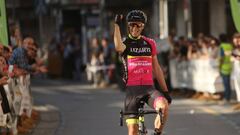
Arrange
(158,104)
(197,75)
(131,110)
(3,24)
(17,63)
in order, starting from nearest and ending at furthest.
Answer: (158,104)
(131,110)
(3,24)
(17,63)
(197,75)

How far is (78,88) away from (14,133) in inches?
592

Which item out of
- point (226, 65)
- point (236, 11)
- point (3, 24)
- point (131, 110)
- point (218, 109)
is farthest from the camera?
point (226, 65)

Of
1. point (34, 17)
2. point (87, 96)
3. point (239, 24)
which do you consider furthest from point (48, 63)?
point (239, 24)

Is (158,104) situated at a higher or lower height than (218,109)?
higher

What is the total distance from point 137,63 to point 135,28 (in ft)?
1.40

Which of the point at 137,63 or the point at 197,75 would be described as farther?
the point at 197,75

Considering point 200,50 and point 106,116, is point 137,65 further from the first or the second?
point 200,50

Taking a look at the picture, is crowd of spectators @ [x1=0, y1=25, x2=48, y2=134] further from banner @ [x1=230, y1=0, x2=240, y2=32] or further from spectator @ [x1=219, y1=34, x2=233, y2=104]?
spectator @ [x1=219, y1=34, x2=233, y2=104]

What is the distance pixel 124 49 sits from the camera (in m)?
9.96

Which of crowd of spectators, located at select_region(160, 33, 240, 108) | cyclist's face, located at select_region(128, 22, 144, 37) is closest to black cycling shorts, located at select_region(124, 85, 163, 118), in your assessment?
cyclist's face, located at select_region(128, 22, 144, 37)

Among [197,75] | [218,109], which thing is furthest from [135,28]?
[197,75]

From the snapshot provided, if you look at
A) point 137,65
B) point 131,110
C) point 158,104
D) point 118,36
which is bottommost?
point 131,110

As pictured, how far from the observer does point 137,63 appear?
9.98 metres

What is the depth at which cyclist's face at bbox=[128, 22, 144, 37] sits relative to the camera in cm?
984
